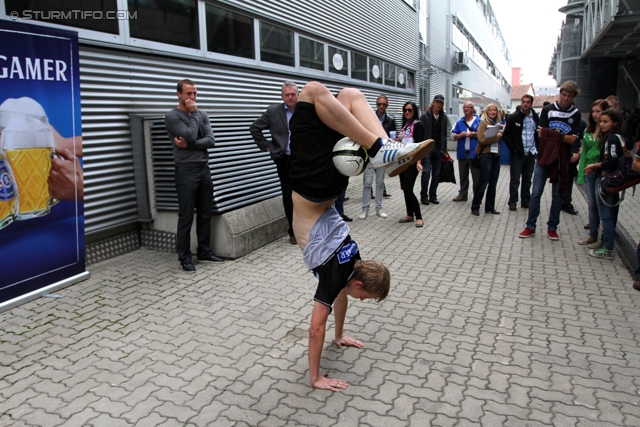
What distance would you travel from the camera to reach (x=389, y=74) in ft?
57.3

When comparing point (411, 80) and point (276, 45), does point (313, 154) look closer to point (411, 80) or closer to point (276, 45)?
point (276, 45)

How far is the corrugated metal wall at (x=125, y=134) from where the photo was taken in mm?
5609

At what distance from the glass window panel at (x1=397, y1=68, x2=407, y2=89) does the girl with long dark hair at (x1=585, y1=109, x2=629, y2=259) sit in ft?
43.9

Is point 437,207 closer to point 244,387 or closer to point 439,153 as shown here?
point 439,153

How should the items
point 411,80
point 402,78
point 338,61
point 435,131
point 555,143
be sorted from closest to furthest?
point 555,143, point 435,131, point 338,61, point 402,78, point 411,80

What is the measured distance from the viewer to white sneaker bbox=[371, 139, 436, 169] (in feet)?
8.32

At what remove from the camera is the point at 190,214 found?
5402mm

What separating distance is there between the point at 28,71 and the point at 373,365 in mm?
3740

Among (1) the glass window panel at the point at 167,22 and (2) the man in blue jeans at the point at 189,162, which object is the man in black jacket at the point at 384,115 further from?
(2) the man in blue jeans at the point at 189,162

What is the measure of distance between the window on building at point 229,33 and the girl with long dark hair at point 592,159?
556 cm

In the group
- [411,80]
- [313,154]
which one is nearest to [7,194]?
[313,154]

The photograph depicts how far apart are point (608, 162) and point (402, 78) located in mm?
14226

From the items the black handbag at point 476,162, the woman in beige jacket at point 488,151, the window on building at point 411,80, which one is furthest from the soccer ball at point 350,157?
the window on building at point 411,80

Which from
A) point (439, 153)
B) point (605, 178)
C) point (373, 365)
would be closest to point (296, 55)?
point (439, 153)
